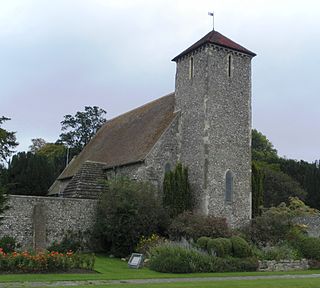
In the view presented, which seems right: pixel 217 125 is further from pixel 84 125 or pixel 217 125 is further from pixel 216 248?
pixel 84 125

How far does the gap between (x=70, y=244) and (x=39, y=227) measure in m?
1.90

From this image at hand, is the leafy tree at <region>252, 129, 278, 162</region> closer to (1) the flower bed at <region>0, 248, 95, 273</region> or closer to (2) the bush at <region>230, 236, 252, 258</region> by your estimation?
(2) the bush at <region>230, 236, 252, 258</region>

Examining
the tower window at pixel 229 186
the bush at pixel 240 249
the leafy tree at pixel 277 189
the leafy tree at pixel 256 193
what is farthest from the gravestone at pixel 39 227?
the leafy tree at pixel 277 189

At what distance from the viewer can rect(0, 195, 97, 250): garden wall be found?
25484mm

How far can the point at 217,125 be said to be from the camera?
1132 inches

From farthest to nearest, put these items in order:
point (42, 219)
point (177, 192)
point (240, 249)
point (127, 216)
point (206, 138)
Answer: point (206, 138) → point (177, 192) → point (42, 219) → point (127, 216) → point (240, 249)

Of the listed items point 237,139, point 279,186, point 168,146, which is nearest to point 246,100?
point 237,139

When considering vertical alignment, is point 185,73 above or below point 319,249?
above

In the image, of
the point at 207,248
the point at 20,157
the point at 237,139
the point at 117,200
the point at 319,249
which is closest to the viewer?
the point at 207,248

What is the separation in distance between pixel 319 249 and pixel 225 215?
5.87m

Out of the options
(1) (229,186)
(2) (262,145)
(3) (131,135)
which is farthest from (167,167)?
(2) (262,145)

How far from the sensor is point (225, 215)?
92.3ft

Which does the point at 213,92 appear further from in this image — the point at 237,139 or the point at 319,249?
the point at 319,249

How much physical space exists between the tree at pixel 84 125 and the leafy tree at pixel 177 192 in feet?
104
